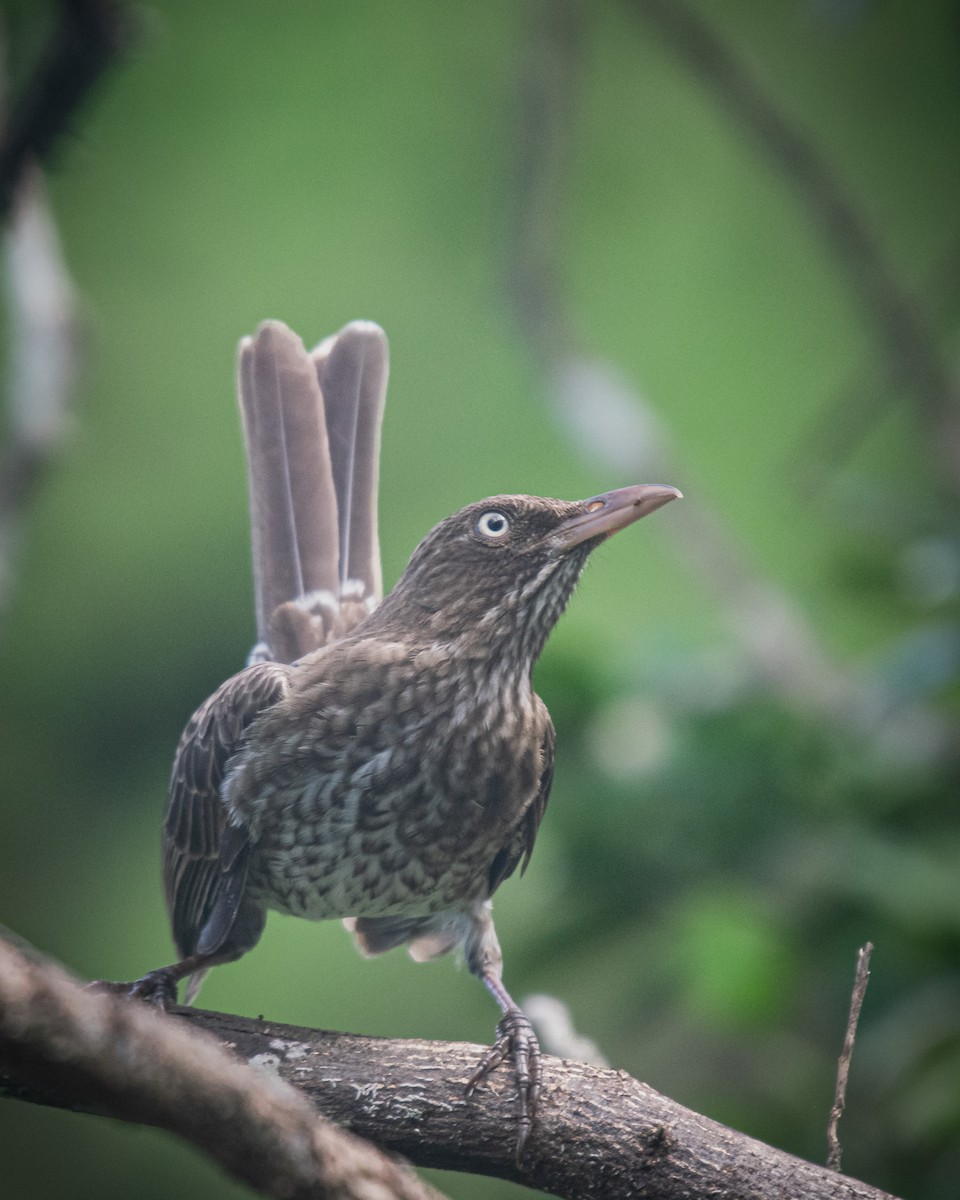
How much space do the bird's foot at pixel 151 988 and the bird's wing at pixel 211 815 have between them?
47 mm

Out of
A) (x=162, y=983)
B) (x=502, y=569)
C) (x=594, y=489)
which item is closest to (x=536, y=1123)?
(x=162, y=983)

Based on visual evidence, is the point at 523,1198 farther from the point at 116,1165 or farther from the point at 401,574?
the point at 401,574

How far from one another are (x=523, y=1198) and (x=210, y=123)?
293cm

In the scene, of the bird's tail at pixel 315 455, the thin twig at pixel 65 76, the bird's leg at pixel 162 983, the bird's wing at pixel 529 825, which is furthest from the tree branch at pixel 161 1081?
the thin twig at pixel 65 76

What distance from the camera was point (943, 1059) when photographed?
2449 mm

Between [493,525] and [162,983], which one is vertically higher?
[493,525]

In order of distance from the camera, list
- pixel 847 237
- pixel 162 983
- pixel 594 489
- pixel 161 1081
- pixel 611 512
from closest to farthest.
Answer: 1. pixel 161 1081
2. pixel 611 512
3. pixel 162 983
4. pixel 594 489
5. pixel 847 237

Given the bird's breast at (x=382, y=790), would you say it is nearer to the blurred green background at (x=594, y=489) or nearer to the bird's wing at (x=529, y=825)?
the bird's wing at (x=529, y=825)

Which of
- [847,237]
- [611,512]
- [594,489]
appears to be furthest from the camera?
[847,237]

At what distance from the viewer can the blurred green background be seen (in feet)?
7.93

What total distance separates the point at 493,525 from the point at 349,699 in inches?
9.7

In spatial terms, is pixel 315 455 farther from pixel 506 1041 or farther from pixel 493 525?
pixel 506 1041

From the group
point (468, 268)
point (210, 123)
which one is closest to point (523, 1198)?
point (468, 268)

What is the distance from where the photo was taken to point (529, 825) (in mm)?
1417
